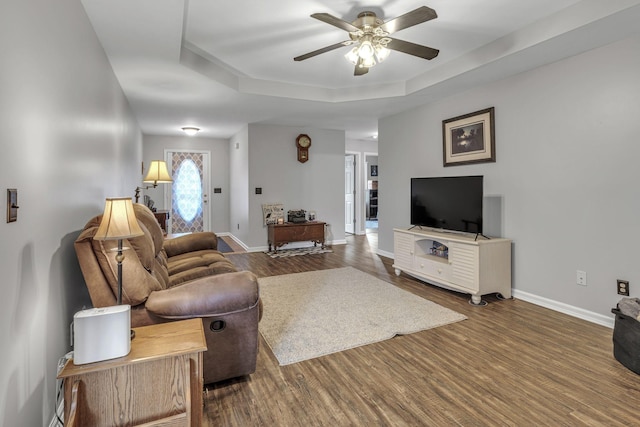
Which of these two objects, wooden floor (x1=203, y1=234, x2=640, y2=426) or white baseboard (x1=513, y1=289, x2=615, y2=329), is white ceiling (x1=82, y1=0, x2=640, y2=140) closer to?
white baseboard (x1=513, y1=289, x2=615, y2=329)

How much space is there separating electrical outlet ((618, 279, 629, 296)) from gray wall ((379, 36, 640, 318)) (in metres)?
0.04

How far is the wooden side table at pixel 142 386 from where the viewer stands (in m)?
1.19

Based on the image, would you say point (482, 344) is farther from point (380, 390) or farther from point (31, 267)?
point (31, 267)

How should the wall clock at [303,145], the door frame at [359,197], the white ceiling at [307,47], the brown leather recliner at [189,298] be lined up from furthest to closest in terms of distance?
the door frame at [359,197] → the wall clock at [303,145] → the white ceiling at [307,47] → the brown leather recliner at [189,298]

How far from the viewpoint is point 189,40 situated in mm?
2994

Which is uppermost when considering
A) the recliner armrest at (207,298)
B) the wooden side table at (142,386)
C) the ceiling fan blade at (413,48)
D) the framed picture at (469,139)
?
the ceiling fan blade at (413,48)

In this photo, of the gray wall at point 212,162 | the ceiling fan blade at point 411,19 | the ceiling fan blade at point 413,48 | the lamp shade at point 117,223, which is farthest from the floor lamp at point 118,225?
the gray wall at point 212,162

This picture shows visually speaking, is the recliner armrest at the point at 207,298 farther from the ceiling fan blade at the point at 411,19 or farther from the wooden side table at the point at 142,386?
the ceiling fan blade at the point at 411,19

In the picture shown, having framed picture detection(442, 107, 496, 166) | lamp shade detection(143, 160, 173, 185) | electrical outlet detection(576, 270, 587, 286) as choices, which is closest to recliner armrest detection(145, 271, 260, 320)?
lamp shade detection(143, 160, 173, 185)

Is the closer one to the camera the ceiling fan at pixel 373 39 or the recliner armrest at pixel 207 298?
the recliner armrest at pixel 207 298

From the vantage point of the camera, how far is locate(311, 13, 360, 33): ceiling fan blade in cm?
214

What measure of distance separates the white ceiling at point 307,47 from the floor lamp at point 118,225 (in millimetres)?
1451

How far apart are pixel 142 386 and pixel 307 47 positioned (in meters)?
3.04

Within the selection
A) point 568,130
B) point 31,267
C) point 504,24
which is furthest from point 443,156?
point 31,267
